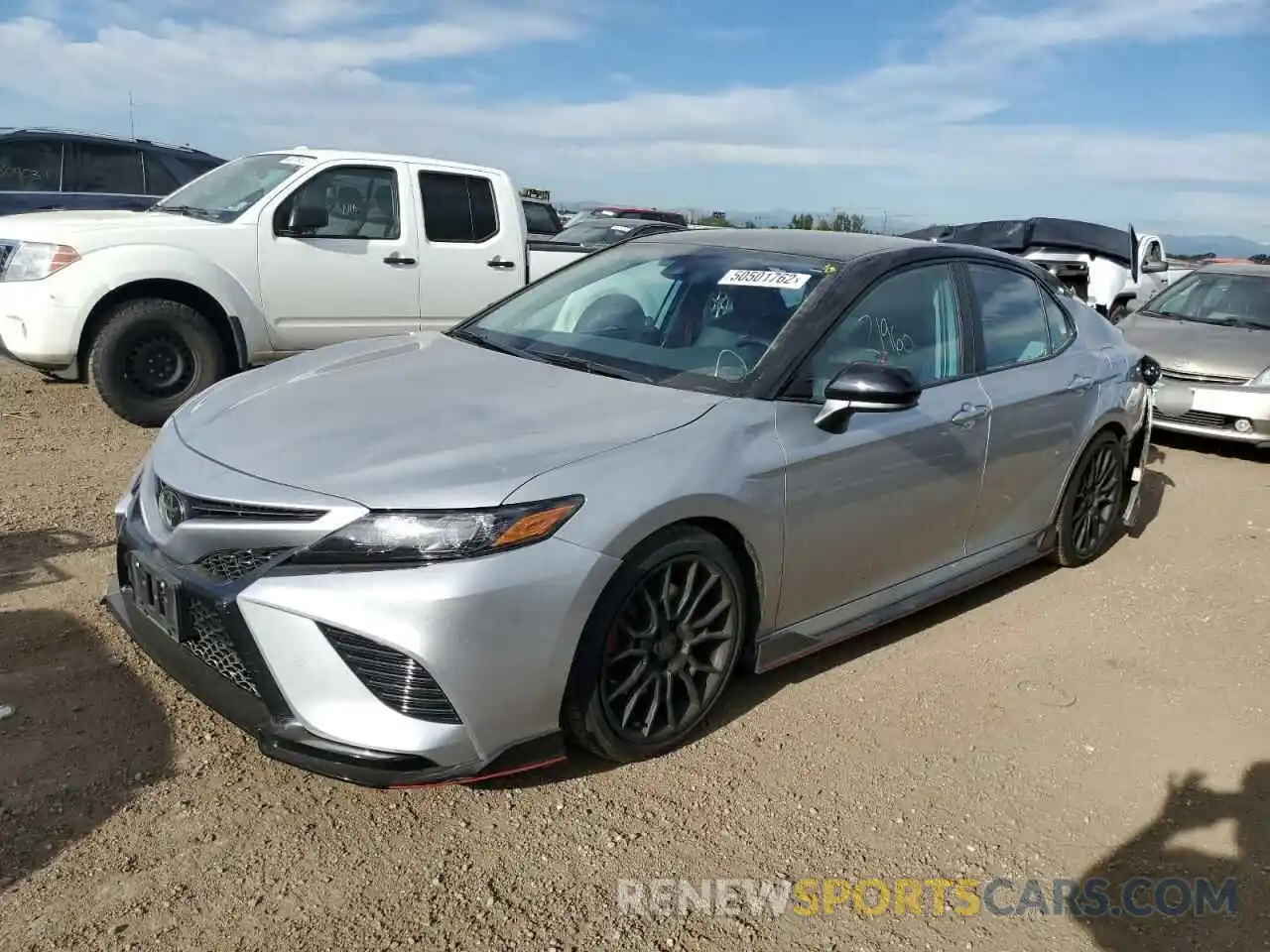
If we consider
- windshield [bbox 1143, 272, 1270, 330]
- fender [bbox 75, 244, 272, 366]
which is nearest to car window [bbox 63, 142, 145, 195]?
fender [bbox 75, 244, 272, 366]

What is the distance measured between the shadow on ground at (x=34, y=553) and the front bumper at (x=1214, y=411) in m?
7.21

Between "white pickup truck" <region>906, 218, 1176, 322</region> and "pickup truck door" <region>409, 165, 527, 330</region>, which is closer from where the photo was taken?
"pickup truck door" <region>409, 165, 527, 330</region>

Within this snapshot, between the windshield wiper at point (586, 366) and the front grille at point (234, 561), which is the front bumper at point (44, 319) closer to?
the windshield wiper at point (586, 366)

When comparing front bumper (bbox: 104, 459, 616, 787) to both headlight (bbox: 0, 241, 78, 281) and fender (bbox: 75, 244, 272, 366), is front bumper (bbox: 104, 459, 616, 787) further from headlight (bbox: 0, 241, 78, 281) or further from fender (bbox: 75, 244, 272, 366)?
headlight (bbox: 0, 241, 78, 281)

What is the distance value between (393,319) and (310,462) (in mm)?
4860

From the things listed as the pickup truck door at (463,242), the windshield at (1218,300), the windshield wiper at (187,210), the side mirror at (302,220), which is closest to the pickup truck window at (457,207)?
the pickup truck door at (463,242)

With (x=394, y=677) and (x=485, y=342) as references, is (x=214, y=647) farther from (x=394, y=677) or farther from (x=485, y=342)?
(x=485, y=342)

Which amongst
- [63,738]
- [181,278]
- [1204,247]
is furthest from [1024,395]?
[1204,247]

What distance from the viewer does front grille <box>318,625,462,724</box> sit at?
254 centimetres

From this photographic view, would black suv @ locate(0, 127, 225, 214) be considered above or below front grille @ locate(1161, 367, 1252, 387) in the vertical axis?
above

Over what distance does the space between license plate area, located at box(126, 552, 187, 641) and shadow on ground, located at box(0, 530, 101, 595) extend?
1340 millimetres

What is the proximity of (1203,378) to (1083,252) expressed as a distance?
4.30 meters

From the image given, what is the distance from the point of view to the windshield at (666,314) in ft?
11.6

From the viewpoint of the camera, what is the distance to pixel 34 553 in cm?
432
